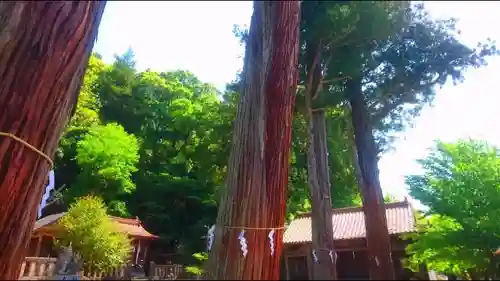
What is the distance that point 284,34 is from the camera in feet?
4.58

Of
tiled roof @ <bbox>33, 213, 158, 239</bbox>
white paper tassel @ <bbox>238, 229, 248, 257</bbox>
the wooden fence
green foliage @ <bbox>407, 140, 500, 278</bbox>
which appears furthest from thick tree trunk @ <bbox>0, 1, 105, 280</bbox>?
tiled roof @ <bbox>33, 213, 158, 239</bbox>

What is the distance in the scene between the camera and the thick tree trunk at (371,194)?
4.46m

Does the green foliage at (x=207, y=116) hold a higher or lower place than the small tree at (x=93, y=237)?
higher

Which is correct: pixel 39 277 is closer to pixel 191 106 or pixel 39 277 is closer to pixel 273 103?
pixel 273 103

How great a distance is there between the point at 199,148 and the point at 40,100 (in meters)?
9.78

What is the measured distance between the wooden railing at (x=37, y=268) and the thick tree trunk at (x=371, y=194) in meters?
4.94

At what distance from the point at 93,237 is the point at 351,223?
545 cm

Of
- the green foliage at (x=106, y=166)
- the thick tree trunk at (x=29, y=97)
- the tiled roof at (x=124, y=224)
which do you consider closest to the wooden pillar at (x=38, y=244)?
the tiled roof at (x=124, y=224)

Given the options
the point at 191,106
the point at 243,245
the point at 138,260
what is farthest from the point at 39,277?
the point at 191,106

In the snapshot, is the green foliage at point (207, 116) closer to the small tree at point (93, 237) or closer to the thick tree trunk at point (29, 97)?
the small tree at point (93, 237)

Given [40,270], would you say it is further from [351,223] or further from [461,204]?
[351,223]

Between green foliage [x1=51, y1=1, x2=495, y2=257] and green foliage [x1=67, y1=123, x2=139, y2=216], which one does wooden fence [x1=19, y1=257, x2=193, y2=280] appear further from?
green foliage [x1=67, y1=123, x2=139, y2=216]

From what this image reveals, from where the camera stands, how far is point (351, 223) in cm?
860

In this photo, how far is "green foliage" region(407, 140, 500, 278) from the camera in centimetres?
378
